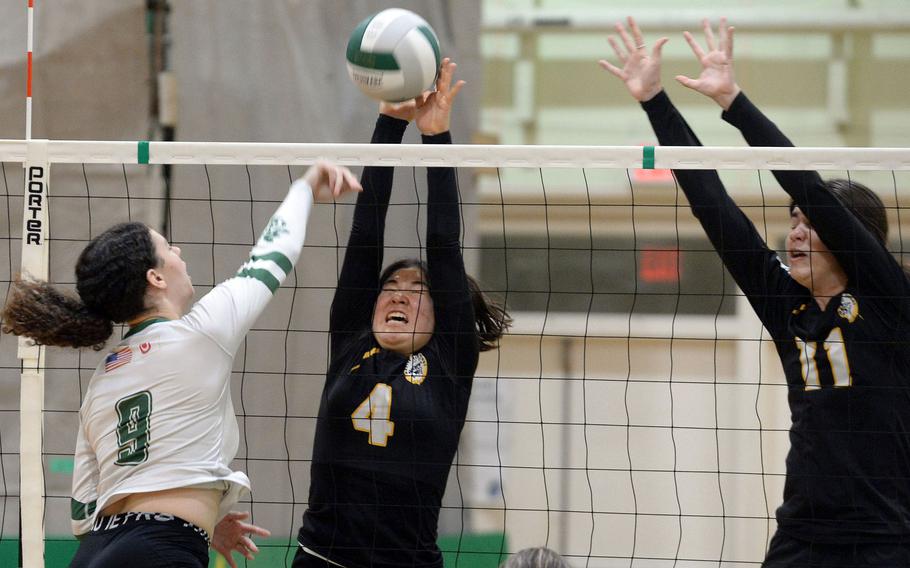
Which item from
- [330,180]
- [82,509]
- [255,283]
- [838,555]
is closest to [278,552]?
[82,509]

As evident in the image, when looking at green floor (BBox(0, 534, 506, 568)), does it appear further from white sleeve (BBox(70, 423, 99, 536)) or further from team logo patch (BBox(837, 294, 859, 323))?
team logo patch (BBox(837, 294, 859, 323))

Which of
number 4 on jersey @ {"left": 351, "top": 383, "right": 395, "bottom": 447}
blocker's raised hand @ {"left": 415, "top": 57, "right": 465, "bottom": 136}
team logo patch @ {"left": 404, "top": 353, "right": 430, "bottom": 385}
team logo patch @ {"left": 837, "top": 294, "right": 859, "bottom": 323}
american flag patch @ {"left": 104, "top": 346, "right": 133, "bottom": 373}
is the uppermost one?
blocker's raised hand @ {"left": 415, "top": 57, "right": 465, "bottom": 136}

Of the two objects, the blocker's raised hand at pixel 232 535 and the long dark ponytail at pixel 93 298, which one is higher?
the long dark ponytail at pixel 93 298

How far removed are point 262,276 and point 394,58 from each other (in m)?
0.91

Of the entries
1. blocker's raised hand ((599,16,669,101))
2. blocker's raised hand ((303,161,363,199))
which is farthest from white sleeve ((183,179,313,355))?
blocker's raised hand ((599,16,669,101))

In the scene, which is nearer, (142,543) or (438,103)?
(142,543)

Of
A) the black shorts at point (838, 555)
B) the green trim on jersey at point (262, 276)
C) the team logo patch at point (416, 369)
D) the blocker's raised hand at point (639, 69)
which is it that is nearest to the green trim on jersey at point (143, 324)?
the green trim on jersey at point (262, 276)

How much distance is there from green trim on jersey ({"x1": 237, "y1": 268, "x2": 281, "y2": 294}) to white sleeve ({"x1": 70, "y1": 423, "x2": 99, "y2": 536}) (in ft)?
2.03

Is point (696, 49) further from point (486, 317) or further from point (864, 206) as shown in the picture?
point (486, 317)

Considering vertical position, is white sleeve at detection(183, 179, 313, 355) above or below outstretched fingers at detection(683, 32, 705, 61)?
below

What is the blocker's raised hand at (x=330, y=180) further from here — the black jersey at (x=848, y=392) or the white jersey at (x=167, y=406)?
the black jersey at (x=848, y=392)

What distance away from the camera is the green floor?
5.02 metres

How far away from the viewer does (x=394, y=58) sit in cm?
354

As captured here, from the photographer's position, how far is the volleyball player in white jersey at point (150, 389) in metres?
2.88
